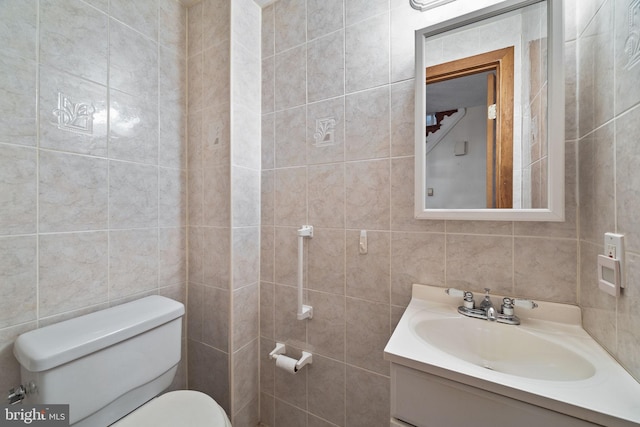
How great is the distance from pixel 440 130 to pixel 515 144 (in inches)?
9.4

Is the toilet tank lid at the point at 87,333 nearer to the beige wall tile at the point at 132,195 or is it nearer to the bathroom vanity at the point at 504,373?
the beige wall tile at the point at 132,195

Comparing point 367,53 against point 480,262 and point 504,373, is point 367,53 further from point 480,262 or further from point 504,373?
point 504,373

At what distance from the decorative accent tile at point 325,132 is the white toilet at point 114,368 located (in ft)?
3.22

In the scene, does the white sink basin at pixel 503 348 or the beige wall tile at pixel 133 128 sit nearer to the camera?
the white sink basin at pixel 503 348

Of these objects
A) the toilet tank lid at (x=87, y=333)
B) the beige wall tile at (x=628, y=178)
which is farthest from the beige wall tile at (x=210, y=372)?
the beige wall tile at (x=628, y=178)

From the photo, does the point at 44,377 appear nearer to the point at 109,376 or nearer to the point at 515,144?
the point at 109,376

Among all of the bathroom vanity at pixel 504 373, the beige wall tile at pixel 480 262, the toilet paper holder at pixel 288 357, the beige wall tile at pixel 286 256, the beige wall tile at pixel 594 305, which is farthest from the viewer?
the beige wall tile at pixel 286 256

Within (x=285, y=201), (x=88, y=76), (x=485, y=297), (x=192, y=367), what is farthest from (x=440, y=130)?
A: (x=192, y=367)

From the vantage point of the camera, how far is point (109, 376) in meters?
0.82

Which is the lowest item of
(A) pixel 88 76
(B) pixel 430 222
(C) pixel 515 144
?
(B) pixel 430 222

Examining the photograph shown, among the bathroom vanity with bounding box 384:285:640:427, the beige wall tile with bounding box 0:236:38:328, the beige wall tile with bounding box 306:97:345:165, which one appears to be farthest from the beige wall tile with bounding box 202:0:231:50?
the bathroom vanity with bounding box 384:285:640:427

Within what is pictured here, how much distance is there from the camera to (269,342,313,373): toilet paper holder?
1135 mm

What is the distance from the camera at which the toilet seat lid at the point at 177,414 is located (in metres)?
0.82

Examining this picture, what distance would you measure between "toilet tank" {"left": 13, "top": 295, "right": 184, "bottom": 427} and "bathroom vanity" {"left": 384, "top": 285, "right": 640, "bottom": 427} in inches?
35.0
